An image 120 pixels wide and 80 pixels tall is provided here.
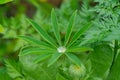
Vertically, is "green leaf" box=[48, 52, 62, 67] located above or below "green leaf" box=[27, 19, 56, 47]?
below

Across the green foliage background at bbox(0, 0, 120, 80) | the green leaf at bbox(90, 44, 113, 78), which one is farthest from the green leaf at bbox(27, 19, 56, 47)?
the green leaf at bbox(90, 44, 113, 78)

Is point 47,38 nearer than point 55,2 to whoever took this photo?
Yes

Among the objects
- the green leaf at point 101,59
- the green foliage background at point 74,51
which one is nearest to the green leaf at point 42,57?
the green foliage background at point 74,51

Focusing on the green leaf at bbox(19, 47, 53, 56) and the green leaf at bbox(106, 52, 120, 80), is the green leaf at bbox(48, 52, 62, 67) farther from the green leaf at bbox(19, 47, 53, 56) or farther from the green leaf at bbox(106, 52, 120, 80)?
the green leaf at bbox(106, 52, 120, 80)

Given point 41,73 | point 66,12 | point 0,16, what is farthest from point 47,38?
point 0,16

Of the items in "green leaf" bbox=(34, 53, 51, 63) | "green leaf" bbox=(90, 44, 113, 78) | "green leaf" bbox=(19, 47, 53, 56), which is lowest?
"green leaf" bbox=(90, 44, 113, 78)

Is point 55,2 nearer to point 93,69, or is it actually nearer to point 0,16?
point 0,16

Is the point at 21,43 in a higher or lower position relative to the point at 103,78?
higher

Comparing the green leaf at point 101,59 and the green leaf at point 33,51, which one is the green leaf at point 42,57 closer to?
the green leaf at point 33,51

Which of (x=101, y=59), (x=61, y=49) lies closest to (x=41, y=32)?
(x=61, y=49)
